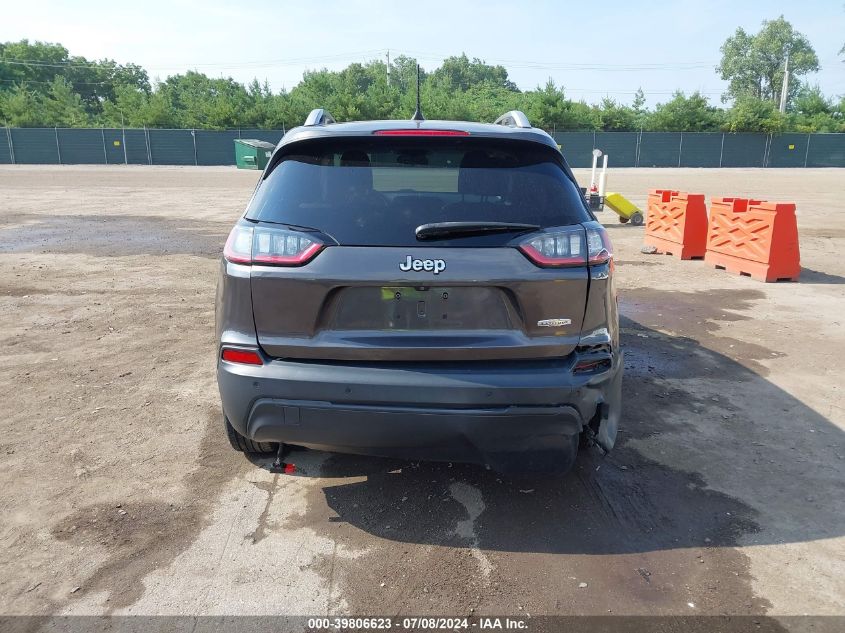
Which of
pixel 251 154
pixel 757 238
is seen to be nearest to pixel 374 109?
pixel 251 154

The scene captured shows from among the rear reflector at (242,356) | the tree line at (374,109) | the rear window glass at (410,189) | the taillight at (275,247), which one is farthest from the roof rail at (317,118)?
the tree line at (374,109)

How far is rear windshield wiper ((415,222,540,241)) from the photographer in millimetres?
2773

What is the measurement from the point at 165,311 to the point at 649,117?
180ft

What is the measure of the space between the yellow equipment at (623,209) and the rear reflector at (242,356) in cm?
1358

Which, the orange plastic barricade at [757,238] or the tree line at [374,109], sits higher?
the tree line at [374,109]

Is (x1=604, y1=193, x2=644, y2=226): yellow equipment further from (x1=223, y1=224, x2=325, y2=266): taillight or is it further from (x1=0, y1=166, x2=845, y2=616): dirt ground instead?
(x1=223, y1=224, x2=325, y2=266): taillight

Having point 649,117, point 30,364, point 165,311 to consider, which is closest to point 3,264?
point 165,311

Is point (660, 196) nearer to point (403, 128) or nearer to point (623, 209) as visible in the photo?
point (623, 209)

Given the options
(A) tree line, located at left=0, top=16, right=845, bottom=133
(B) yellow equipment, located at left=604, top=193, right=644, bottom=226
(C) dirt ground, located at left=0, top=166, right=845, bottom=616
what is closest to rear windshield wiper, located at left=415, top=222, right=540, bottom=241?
(C) dirt ground, located at left=0, top=166, right=845, bottom=616

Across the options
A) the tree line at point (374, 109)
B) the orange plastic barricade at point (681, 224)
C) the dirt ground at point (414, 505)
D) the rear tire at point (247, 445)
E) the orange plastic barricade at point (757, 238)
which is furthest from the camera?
the tree line at point (374, 109)

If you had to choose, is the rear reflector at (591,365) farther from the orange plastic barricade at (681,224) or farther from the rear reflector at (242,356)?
the orange plastic barricade at (681,224)

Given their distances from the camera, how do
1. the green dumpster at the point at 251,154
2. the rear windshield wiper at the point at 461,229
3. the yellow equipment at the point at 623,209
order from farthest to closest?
the green dumpster at the point at 251,154, the yellow equipment at the point at 623,209, the rear windshield wiper at the point at 461,229

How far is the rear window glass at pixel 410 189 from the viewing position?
9.27 ft

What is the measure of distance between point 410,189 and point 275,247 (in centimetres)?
70
